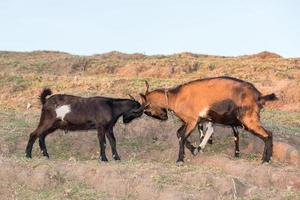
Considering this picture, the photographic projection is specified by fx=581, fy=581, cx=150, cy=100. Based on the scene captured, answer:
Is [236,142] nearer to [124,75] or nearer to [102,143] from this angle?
[102,143]

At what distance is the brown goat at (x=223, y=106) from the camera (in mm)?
12375

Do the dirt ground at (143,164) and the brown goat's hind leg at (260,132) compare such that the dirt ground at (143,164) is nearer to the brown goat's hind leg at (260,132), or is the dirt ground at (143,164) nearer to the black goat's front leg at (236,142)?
the black goat's front leg at (236,142)

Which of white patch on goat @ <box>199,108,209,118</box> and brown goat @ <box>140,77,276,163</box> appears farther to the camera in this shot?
white patch on goat @ <box>199,108,209,118</box>

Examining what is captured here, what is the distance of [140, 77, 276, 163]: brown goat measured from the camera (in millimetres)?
12375

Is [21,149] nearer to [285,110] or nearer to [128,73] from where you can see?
[285,110]

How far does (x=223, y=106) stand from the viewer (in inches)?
489

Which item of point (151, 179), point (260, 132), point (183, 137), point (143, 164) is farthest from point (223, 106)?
point (151, 179)

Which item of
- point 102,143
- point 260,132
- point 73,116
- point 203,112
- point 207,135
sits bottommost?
point 102,143

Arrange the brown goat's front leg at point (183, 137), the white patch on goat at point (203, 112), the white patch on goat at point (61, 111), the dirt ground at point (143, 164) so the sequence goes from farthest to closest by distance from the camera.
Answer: the white patch on goat at point (61, 111) < the white patch on goat at point (203, 112) < the brown goat's front leg at point (183, 137) < the dirt ground at point (143, 164)

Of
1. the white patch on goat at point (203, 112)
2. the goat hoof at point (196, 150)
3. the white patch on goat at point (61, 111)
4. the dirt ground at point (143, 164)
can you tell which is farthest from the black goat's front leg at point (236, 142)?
the white patch on goat at point (61, 111)

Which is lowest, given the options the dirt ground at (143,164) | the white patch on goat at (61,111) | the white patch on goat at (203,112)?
the dirt ground at (143,164)

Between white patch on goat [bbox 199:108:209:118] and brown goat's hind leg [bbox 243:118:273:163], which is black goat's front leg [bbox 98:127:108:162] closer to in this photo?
white patch on goat [bbox 199:108:209:118]

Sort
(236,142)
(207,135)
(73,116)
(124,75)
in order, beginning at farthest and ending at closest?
(124,75)
(236,142)
(207,135)
(73,116)

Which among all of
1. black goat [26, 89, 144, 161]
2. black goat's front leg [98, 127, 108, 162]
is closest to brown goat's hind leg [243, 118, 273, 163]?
black goat [26, 89, 144, 161]
